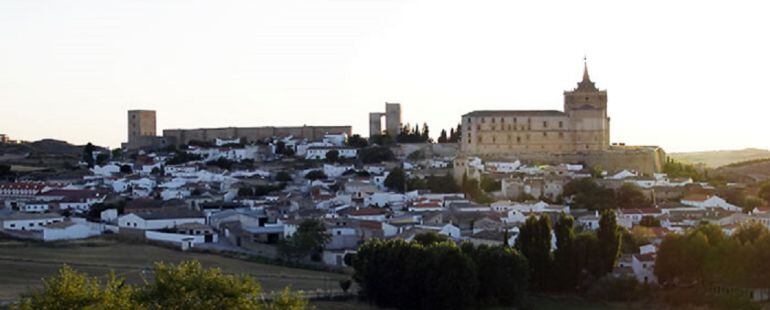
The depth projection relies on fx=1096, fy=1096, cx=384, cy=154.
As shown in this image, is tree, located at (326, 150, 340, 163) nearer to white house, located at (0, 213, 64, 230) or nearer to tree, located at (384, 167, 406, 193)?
tree, located at (384, 167, 406, 193)

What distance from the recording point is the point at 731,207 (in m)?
36.5

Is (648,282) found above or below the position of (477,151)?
below

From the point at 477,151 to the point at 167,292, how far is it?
35.7 meters

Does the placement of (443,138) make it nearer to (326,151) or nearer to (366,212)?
(326,151)

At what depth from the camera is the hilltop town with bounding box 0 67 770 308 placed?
31.6m

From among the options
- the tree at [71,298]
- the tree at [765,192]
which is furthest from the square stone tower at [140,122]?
the tree at [71,298]

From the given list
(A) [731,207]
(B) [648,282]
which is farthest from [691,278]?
(A) [731,207]

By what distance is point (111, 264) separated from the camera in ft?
91.7

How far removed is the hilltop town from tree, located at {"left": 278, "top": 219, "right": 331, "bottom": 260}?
43mm

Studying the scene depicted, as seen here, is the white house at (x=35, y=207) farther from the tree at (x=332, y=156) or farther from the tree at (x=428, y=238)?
the tree at (x=428, y=238)

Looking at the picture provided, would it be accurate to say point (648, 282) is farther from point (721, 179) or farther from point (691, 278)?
point (721, 179)

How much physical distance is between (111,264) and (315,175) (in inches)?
772

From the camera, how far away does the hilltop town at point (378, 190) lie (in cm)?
3159

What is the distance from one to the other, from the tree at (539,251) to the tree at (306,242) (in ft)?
20.1
